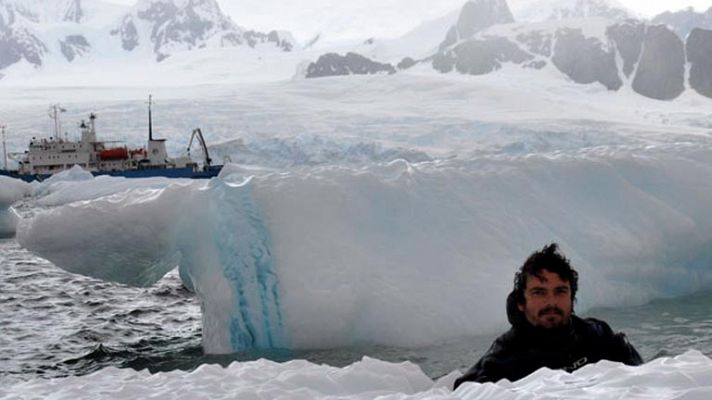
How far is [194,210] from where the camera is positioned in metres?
6.61

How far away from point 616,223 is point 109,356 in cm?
483

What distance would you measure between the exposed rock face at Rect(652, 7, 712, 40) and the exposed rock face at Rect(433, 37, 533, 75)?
29886mm

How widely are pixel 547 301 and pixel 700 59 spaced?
8446 cm

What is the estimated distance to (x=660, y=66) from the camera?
81.0 m

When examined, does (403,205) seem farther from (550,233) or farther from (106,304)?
(106,304)

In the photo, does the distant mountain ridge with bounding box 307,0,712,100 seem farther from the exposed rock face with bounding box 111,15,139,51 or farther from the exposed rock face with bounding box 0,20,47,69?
the exposed rock face with bounding box 0,20,47,69

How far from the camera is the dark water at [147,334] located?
234 inches

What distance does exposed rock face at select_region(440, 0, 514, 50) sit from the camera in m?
111

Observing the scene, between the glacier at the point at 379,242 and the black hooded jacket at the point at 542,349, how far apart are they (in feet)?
8.97

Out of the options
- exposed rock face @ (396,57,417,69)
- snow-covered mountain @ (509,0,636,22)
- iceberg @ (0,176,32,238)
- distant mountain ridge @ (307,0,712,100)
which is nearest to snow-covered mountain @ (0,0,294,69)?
snow-covered mountain @ (509,0,636,22)

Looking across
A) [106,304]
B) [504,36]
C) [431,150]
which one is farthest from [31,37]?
[106,304]

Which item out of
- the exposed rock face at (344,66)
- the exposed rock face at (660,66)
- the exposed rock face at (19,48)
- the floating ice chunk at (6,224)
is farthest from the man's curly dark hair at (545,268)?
the exposed rock face at (19,48)

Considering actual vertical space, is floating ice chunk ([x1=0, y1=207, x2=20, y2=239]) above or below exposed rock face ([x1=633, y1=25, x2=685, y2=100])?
below

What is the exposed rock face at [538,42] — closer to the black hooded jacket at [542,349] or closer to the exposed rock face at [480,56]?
the exposed rock face at [480,56]
